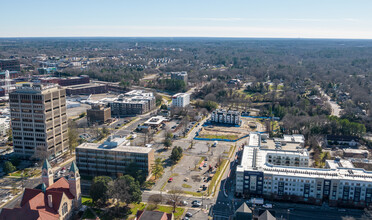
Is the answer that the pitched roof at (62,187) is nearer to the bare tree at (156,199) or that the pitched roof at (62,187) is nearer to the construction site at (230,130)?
the bare tree at (156,199)

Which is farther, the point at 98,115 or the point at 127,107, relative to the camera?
the point at 127,107

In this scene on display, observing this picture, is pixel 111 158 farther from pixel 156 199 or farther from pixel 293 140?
pixel 293 140

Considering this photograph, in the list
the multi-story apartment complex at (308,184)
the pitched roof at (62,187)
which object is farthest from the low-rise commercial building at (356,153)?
the pitched roof at (62,187)

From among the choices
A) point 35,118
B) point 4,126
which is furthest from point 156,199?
point 4,126

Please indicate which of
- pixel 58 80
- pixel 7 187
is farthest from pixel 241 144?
pixel 58 80

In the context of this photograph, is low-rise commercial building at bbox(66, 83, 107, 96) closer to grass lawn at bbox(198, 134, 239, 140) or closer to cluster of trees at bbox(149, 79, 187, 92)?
cluster of trees at bbox(149, 79, 187, 92)

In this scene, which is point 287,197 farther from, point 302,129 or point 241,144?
point 302,129
